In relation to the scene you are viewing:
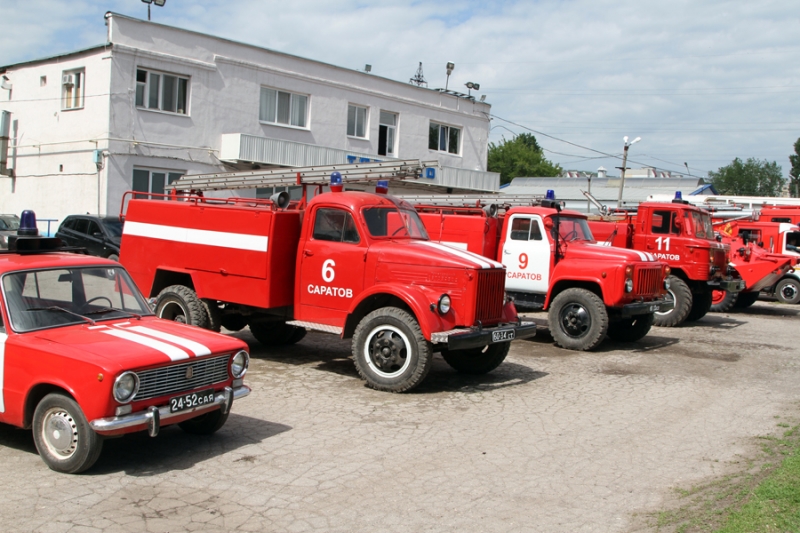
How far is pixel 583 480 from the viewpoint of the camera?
590 cm

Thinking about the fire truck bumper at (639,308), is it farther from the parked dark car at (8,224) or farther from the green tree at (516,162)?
the green tree at (516,162)

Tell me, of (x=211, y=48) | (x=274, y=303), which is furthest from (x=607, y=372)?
(x=211, y=48)

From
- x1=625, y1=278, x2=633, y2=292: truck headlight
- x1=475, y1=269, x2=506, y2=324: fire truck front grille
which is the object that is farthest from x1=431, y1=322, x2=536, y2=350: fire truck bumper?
x1=625, y1=278, x2=633, y2=292: truck headlight

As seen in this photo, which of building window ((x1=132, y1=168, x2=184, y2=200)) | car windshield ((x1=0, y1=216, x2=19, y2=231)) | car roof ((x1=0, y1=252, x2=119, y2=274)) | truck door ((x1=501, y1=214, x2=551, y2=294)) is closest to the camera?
car roof ((x1=0, y1=252, x2=119, y2=274))

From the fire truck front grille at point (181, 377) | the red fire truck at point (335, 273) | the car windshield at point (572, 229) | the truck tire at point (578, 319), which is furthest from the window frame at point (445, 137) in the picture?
the fire truck front grille at point (181, 377)

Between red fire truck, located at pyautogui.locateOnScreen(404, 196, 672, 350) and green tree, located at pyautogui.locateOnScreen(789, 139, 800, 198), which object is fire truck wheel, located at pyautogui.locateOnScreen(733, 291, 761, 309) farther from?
green tree, located at pyautogui.locateOnScreen(789, 139, 800, 198)

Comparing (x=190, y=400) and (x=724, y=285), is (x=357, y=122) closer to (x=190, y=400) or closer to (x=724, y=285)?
(x=724, y=285)

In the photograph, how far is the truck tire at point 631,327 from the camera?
13.2 m

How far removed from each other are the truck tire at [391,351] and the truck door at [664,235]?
9.13m

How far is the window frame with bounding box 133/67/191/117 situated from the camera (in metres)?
23.2

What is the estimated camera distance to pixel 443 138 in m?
35.0

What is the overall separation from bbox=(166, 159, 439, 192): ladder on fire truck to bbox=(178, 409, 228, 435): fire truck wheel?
4286 millimetres

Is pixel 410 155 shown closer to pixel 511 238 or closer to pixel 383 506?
pixel 511 238

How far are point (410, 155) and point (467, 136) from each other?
438 cm
